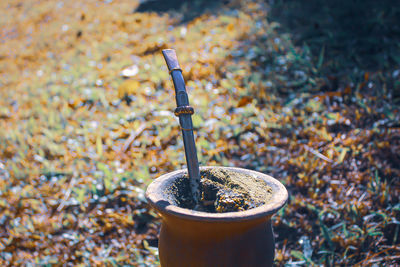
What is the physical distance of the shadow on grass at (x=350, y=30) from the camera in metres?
3.55

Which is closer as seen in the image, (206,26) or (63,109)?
(63,109)

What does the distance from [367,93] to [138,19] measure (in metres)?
3.53

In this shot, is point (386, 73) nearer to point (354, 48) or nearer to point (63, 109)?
point (354, 48)

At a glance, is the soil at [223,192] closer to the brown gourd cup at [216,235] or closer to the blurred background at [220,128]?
the brown gourd cup at [216,235]

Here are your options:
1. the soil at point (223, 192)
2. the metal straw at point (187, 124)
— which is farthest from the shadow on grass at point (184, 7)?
the soil at point (223, 192)

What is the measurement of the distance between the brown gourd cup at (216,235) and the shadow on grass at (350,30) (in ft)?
8.07

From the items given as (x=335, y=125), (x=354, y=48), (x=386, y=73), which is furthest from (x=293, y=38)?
(x=335, y=125)

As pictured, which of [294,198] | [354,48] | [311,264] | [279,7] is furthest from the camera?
[279,7]

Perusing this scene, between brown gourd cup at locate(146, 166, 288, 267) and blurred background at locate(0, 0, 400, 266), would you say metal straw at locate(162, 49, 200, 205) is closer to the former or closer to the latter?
brown gourd cup at locate(146, 166, 288, 267)

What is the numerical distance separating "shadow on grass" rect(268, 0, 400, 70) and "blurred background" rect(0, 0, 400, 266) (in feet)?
0.05

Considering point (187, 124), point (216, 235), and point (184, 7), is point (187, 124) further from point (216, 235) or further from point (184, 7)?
point (184, 7)

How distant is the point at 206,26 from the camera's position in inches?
193

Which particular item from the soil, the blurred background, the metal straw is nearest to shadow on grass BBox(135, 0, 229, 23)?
the blurred background

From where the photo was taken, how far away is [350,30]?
391cm
